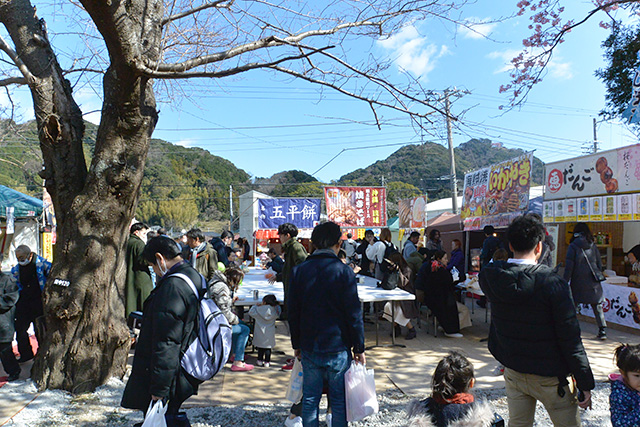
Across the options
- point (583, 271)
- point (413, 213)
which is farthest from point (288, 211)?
point (583, 271)

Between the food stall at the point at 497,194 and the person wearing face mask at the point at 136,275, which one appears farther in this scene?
the food stall at the point at 497,194

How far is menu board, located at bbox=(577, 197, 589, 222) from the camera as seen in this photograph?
8273mm

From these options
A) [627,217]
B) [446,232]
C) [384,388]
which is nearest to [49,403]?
[384,388]

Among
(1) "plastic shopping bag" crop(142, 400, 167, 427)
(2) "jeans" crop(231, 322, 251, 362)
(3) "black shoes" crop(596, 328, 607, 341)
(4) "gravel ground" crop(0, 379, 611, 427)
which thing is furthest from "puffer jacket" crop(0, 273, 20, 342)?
(3) "black shoes" crop(596, 328, 607, 341)

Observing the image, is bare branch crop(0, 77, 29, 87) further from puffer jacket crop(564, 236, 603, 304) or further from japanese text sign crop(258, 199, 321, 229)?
japanese text sign crop(258, 199, 321, 229)

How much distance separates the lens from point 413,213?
15.1 m

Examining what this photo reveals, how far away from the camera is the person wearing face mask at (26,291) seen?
4809 millimetres

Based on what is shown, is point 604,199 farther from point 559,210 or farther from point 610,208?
point 559,210

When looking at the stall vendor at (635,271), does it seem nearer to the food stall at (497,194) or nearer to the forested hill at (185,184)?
the food stall at (497,194)

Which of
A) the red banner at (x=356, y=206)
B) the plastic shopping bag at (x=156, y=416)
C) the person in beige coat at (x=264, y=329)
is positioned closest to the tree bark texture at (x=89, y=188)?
the person in beige coat at (x=264, y=329)

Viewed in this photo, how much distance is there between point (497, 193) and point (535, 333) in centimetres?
867

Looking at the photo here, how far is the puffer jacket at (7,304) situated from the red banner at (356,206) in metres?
9.15

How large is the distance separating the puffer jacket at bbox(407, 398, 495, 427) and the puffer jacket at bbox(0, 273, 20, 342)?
4234 mm

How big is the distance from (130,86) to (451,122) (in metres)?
3.07
